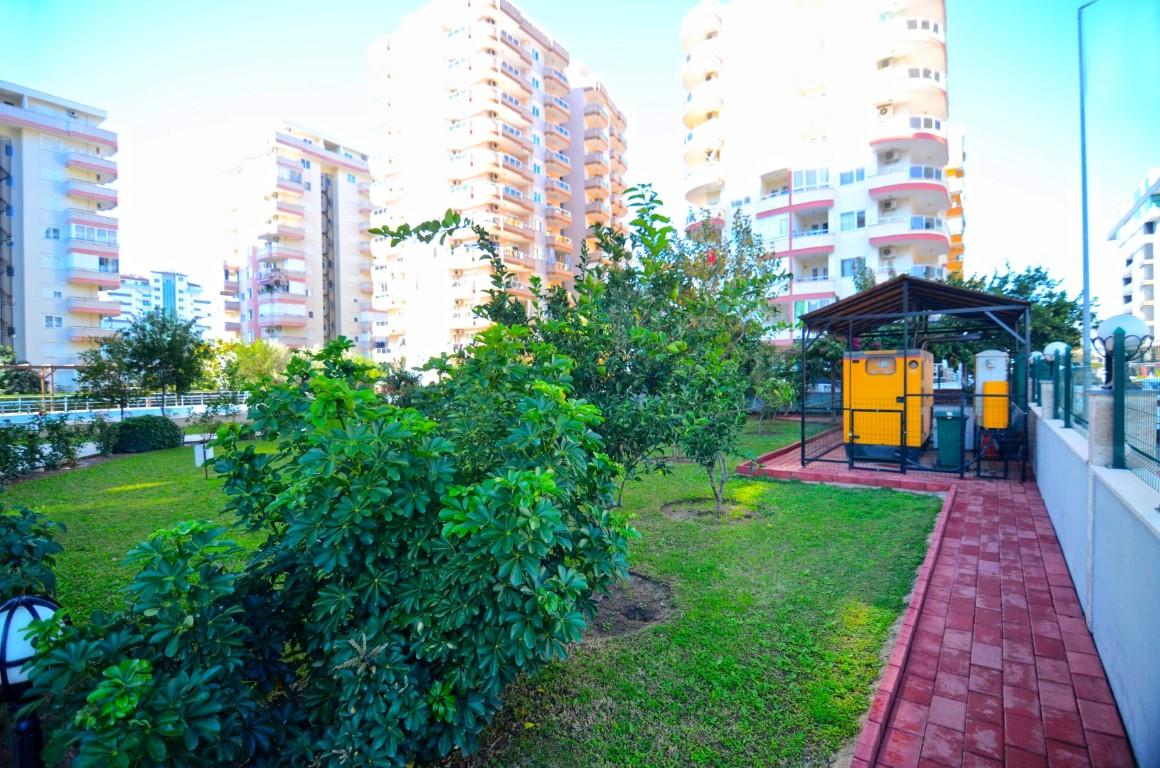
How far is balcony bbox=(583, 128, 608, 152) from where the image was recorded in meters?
58.0

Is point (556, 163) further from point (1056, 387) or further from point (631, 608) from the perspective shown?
point (631, 608)

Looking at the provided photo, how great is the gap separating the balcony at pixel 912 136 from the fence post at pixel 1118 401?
33.4 meters

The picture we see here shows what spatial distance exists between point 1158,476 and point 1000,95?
1102 centimetres

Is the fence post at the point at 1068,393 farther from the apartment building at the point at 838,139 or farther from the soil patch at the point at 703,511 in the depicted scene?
the apartment building at the point at 838,139

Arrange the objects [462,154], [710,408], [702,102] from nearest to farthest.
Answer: [710,408] → [702,102] → [462,154]

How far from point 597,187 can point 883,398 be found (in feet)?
167

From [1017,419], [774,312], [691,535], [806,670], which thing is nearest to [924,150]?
[774,312]

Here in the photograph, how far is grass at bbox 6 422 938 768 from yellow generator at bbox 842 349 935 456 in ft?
7.70

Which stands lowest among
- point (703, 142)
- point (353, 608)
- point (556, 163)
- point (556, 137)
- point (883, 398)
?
point (353, 608)

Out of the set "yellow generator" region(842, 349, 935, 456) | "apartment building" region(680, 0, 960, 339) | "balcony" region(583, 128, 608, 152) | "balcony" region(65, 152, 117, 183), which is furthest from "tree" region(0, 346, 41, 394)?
"balcony" region(583, 128, 608, 152)

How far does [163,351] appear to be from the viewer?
2072 cm

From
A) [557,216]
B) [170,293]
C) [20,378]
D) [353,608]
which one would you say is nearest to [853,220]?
[557,216]

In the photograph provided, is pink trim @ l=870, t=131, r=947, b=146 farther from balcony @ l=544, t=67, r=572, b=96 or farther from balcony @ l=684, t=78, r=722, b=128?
balcony @ l=544, t=67, r=572, b=96

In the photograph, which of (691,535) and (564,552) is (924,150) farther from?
(564,552)
